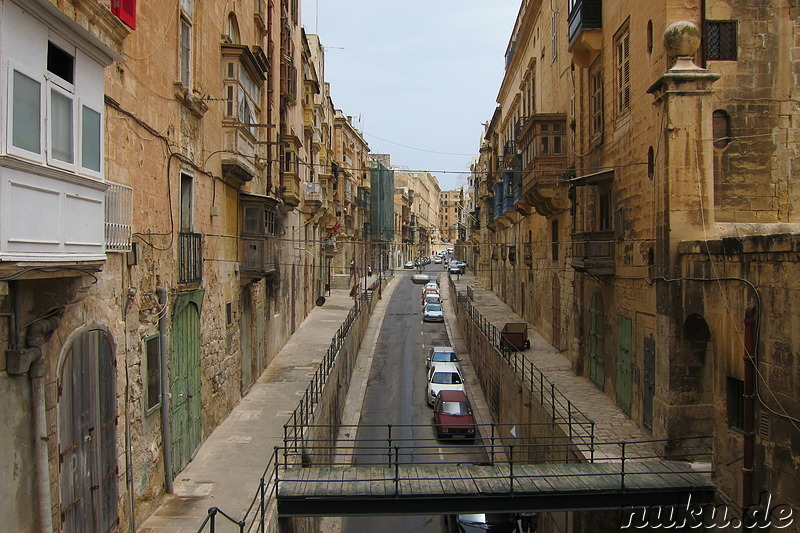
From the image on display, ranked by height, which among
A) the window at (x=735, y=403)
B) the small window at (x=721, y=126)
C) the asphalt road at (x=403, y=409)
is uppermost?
the small window at (x=721, y=126)

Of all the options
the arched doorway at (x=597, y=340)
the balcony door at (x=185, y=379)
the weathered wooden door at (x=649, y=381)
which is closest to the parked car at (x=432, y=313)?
the arched doorway at (x=597, y=340)

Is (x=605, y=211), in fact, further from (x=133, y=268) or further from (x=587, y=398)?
(x=133, y=268)

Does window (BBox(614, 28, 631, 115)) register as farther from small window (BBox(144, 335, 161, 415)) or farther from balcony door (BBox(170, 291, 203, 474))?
small window (BBox(144, 335, 161, 415))

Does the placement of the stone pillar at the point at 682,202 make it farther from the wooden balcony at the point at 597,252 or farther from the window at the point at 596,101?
the window at the point at 596,101

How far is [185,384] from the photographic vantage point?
1163cm

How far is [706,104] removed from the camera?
11125 mm

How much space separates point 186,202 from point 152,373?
394cm

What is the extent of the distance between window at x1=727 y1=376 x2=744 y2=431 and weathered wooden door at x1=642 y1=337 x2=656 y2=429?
10.8 ft

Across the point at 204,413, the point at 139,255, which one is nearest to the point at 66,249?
the point at 139,255

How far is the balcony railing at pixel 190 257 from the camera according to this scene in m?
11.4

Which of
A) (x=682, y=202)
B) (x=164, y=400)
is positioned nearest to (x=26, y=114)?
(x=164, y=400)

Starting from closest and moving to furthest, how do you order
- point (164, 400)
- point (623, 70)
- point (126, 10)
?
1. point (126, 10)
2. point (164, 400)
3. point (623, 70)

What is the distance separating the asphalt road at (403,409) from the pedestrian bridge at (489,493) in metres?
0.60

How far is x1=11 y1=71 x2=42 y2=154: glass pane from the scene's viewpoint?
207 inches
